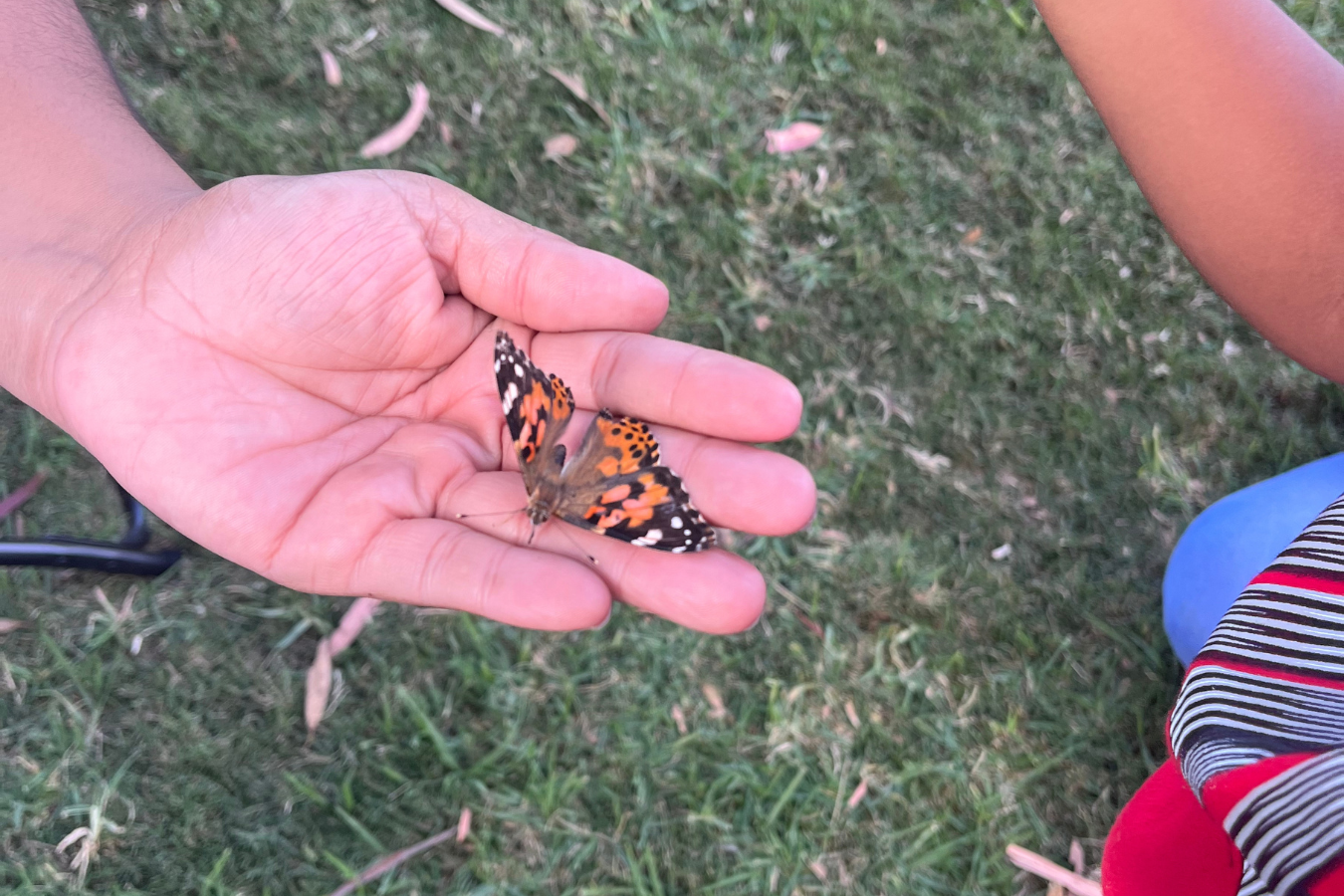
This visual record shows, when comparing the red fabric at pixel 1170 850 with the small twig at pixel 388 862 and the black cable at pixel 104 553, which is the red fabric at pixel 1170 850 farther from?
the black cable at pixel 104 553

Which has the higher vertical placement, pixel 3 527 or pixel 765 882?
pixel 3 527

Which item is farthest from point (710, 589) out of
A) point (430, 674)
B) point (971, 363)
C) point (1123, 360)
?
point (1123, 360)

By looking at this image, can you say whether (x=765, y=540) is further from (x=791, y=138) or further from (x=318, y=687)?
(x=791, y=138)

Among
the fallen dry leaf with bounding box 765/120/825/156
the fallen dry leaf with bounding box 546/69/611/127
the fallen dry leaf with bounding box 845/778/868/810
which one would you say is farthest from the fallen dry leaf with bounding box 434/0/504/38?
the fallen dry leaf with bounding box 845/778/868/810

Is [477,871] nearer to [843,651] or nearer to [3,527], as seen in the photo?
[843,651]

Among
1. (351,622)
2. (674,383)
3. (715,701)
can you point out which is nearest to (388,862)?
(351,622)
